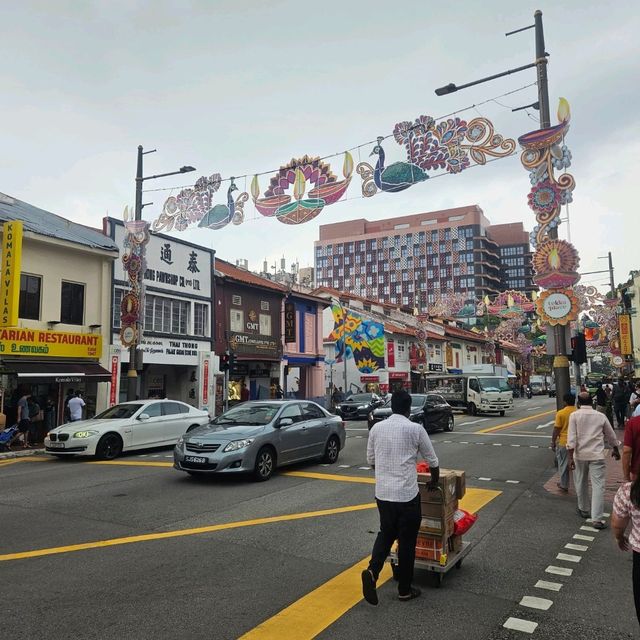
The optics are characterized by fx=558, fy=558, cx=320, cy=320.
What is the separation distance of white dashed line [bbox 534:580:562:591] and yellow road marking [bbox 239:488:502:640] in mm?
1345

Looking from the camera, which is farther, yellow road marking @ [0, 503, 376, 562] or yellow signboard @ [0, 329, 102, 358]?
yellow signboard @ [0, 329, 102, 358]

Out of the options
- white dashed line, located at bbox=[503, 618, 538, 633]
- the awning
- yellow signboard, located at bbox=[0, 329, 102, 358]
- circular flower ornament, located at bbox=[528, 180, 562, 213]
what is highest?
circular flower ornament, located at bbox=[528, 180, 562, 213]

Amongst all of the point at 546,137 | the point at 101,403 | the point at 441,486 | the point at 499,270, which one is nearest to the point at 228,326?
the point at 101,403

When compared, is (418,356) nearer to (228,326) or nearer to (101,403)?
(228,326)

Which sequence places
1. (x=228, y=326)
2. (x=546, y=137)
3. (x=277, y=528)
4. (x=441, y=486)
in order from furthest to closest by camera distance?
(x=228, y=326), (x=546, y=137), (x=277, y=528), (x=441, y=486)

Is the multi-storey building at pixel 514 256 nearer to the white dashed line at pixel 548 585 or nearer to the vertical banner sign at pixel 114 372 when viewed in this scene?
the vertical banner sign at pixel 114 372

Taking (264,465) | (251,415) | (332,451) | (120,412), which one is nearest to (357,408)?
(120,412)

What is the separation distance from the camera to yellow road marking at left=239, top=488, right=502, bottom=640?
400 centimetres

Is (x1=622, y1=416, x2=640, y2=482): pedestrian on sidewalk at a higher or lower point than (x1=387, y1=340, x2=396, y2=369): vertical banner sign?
lower

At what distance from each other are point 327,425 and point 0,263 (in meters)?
12.7

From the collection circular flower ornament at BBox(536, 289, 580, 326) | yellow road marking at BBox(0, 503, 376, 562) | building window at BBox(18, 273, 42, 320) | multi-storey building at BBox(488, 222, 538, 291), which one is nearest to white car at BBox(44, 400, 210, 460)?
building window at BBox(18, 273, 42, 320)

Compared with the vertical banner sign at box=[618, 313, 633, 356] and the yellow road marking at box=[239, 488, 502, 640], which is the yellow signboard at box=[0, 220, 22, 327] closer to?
the yellow road marking at box=[239, 488, 502, 640]

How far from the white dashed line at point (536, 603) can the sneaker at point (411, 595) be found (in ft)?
2.74

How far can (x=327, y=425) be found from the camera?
12484 millimetres
